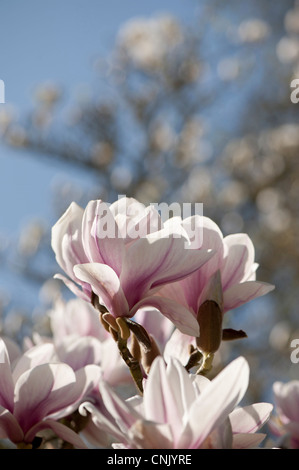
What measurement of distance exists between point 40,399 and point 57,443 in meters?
0.12

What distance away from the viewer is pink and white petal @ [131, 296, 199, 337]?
276 mm

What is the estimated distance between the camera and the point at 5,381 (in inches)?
11.0

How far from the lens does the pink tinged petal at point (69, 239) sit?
295 mm

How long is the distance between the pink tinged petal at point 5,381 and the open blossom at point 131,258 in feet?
0.15

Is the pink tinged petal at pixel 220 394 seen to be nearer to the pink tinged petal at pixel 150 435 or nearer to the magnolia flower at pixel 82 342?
the pink tinged petal at pixel 150 435

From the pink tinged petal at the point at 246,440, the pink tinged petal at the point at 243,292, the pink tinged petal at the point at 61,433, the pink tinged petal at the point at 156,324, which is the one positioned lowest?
the pink tinged petal at the point at 61,433

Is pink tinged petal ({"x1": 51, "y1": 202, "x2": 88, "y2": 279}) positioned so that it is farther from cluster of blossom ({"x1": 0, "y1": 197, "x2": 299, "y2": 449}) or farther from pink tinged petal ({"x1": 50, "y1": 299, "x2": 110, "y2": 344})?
pink tinged petal ({"x1": 50, "y1": 299, "x2": 110, "y2": 344})

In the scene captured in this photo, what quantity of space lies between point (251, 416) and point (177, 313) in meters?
0.06

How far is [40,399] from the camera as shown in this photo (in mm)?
290

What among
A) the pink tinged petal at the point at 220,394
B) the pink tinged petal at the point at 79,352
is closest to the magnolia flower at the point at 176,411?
the pink tinged petal at the point at 220,394

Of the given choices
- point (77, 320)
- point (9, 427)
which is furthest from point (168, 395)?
point (77, 320)

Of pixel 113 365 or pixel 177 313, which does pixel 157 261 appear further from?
pixel 113 365
